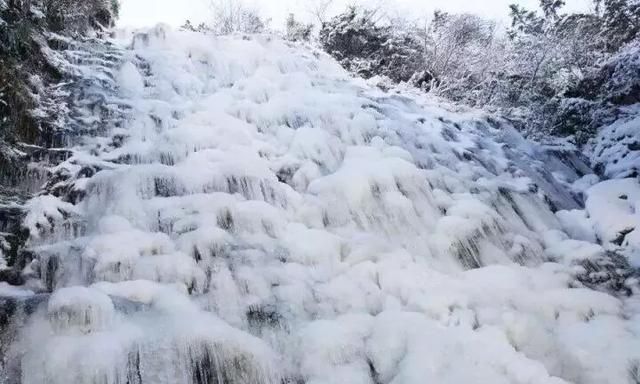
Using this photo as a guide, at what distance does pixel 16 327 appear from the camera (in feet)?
10.2

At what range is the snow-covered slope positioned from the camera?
3.25m

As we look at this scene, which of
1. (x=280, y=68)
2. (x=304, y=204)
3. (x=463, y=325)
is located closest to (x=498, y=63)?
(x=280, y=68)

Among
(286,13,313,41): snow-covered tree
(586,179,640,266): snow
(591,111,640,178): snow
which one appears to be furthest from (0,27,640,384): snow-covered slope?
(286,13,313,41): snow-covered tree

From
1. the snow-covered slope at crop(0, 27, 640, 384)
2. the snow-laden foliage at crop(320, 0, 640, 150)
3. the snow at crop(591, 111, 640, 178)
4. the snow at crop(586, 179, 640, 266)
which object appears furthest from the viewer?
the snow-laden foliage at crop(320, 0, 640, 150)

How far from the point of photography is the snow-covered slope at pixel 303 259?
3.25 m

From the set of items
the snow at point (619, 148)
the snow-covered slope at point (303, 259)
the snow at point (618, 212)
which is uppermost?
the snow at point (619, 148)

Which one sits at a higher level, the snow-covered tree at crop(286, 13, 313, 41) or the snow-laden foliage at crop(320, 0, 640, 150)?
the snow-laden foliage at crop(320, 0, 640, 150)

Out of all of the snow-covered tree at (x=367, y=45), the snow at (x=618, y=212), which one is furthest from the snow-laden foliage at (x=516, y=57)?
the snow at (x=618, y=212)

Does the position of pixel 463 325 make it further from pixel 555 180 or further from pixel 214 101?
pixel 214 101

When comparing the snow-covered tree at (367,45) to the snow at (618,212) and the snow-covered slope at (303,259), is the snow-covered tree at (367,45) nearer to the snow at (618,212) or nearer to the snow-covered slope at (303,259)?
the snow-covered slope at (303,259)

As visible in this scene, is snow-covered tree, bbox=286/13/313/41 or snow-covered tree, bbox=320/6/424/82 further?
snow-covered tree, bbox=286/13/313/41

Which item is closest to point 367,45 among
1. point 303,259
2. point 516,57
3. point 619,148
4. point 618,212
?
point 516,57

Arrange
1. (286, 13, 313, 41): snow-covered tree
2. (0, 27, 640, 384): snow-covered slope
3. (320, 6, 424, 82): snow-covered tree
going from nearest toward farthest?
(0, 27, 640, 384): snow-covered slope < (320, 6, 424, 82): snow-covered tree < (286, 13, 313, 41): snow-covered tree

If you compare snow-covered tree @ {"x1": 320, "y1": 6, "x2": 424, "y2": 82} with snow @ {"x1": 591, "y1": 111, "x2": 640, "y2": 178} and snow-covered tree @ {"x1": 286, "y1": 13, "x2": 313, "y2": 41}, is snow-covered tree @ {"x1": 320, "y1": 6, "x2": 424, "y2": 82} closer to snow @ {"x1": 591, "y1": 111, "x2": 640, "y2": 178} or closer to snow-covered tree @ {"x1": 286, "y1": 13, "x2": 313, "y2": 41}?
snow-covered tree @ {"x1": 286, "y1": 13, "x2": 313, "y2": 41}
